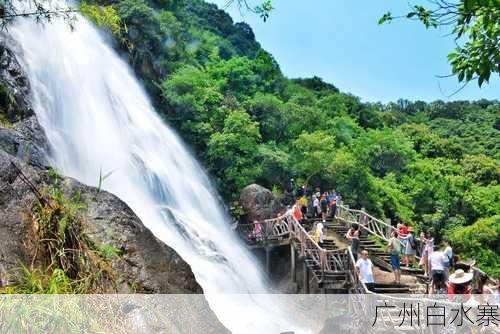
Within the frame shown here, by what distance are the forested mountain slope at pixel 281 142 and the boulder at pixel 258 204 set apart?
1145 millimetres

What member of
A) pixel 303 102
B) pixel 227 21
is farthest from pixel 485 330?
pixel 227 21

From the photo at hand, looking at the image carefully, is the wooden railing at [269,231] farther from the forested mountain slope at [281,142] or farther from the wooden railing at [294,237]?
the forested mountain slope at [281,142]

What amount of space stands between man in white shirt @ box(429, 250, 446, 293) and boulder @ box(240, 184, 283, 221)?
11.5m

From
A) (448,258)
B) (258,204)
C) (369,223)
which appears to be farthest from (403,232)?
(258,204)

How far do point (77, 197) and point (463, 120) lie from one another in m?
59.9

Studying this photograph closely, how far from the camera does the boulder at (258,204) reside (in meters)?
21.0

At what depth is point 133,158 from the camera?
17031mm

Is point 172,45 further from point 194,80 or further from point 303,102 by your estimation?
point 303,102

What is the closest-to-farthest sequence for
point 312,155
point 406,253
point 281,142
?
point 406,253 < point 312,155 < point 281,142

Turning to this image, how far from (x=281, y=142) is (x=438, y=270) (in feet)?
57.4

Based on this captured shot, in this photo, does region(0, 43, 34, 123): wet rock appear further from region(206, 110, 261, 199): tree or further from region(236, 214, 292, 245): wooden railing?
region(206, 110, 261, 199): tree

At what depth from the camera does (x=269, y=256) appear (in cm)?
1873

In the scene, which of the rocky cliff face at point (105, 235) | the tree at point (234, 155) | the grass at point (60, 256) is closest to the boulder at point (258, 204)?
the tree at point (234, 155)

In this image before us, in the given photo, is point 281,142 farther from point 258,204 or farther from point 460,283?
point 460,283
